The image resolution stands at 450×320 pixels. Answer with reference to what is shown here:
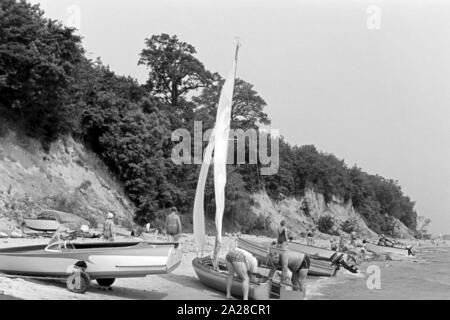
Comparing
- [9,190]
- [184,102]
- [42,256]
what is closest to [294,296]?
[42,256]

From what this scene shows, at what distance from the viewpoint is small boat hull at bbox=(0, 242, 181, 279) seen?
11844 mm

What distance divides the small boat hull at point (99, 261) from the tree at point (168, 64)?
127 feet

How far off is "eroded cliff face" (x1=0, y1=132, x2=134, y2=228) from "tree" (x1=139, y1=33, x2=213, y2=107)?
18.8 meters

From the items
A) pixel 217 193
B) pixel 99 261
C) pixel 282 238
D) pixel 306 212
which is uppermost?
pixel 217 193

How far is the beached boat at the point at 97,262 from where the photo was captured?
38.9ft

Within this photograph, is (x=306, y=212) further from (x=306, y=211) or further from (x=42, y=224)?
(x=42, y=224)

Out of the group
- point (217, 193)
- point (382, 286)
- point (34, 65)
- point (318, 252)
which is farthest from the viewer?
point (34, 65)

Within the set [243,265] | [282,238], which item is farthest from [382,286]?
[243,265]

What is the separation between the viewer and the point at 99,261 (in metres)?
11.9

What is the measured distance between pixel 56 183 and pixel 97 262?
16.7 m

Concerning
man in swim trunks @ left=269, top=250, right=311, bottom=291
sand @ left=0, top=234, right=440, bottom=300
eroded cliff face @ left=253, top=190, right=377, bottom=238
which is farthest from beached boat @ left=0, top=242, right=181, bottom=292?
eroded cliff face @ left=253, top=190, right=377, bottom=238

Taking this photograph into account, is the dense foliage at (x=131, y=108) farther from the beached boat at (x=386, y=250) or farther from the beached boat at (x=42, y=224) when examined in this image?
the beached boat at (x=386, y=250)

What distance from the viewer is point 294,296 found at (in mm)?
12547

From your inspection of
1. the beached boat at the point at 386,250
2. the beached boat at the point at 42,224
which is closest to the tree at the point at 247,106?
the beached boat at the point at 386,250
